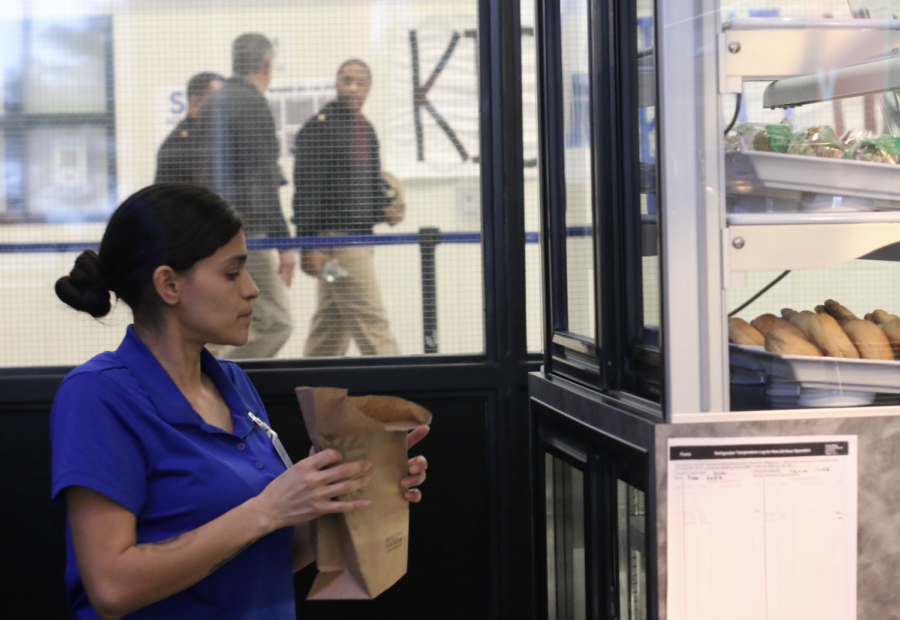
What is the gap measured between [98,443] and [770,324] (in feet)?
3.80

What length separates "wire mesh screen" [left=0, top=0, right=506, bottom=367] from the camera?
2.27 metres

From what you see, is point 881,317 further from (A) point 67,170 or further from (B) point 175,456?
(A) point 67,170

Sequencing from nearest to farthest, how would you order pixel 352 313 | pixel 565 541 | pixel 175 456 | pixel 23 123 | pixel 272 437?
pixel 175 456 → pixel 272 437 → pixel 565 541 → pixel 23 123 → pixel 352 313

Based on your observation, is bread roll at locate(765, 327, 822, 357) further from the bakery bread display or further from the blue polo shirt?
the blue polo shirt

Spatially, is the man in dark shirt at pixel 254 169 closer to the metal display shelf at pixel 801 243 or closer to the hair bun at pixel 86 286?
the hair bun at pixel 86 286

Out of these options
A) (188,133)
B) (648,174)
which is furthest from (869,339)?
(188,133)

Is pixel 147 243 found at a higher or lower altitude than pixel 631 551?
higher

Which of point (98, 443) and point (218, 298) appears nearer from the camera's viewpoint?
point (98, 443)

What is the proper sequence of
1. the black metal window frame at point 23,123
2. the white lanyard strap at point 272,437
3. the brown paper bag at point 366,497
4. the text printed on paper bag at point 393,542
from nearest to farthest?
1. the brown paper bag at point 366,497
2. the text printed on paper bag at point 393,542
3. the white lanyard strap at point 272,437
4. the black metal window frame at point 23,123

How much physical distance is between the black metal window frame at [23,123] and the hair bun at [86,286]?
867mm

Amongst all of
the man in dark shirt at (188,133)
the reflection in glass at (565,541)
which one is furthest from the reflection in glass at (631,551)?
the man in dark shirt at (188,133)

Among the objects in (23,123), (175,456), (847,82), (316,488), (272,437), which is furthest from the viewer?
(23,123)

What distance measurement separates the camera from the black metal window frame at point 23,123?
2.26m

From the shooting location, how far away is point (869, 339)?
1385mm
